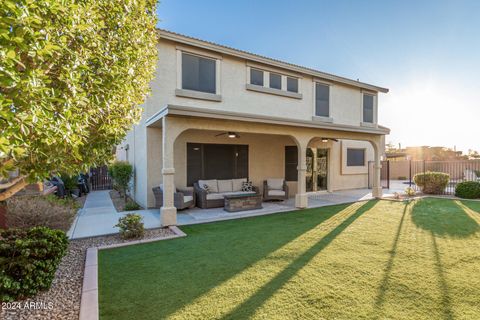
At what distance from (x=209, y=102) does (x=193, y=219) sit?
15.8ft

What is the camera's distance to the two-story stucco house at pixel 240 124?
25.0 feet

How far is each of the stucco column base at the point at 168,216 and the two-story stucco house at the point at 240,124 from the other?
0.09 ft

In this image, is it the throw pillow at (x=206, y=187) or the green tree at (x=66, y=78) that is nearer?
the green tree at (x=66, y=78)

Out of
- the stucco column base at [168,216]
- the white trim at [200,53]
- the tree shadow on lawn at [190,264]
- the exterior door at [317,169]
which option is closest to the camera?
the tree shadow on lawn at [190,264]

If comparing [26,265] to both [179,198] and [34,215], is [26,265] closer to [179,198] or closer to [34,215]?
[34,215]

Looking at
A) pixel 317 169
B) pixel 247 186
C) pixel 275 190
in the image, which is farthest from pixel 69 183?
pixel 317 169

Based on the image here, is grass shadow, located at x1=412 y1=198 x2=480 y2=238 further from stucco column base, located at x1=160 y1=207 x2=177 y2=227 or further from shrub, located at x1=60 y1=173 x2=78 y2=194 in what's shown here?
shrub, located at x1=60 y1=173 x2=78 y2=194

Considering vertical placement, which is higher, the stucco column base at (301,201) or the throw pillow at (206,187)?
the throw pillow at (206,187)

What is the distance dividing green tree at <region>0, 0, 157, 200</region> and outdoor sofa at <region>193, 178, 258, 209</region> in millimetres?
5129

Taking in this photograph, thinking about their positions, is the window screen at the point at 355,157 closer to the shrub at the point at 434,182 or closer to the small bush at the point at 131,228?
the shrub at the point at 434,182

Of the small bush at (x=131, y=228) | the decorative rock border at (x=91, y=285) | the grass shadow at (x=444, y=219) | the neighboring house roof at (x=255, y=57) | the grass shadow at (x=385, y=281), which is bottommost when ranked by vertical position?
the grass shadow at (x=385, y=281)

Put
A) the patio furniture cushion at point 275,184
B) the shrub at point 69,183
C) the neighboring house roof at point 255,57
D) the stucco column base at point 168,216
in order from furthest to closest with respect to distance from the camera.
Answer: the shrub at point 69,183 < the patio furniture cushion at point 275,184 < the neighboring house roof at point 255,57 < the stucco column base at point 168,216

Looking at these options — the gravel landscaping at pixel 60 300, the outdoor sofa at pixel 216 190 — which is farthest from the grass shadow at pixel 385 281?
the outdoor sofa at pixel 216 190

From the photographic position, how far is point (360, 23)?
1052cm
